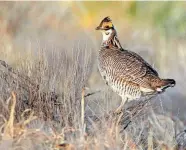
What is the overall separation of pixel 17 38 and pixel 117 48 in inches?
219

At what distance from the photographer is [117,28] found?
18.4 metres

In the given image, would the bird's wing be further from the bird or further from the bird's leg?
the bird's leg

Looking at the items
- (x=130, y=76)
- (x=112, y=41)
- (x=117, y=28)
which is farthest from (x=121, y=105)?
(x=117, y=28)

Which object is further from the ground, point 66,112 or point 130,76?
point 130,76

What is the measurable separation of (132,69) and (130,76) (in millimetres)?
81

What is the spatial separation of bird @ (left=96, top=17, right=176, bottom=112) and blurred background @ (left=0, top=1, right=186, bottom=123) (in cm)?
226

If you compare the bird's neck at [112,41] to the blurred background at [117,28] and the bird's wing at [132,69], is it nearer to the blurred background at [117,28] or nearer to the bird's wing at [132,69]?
the bird's wing at [132,69]

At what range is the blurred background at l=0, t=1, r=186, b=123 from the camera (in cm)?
1392

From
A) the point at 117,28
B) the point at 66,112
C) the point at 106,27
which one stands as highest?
the point at 117,28

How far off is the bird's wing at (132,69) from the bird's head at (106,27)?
1.42 feet

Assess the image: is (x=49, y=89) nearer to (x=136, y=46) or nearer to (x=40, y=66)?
(x=40, y=66)

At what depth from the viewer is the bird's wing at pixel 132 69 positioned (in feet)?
34.2

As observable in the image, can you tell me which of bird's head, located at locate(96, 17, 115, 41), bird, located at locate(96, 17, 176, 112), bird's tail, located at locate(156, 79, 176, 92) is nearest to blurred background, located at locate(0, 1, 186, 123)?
bird's head, located at locate(96, 17, 115, 41)

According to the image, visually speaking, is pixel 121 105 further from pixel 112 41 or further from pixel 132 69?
pixel 112 41
